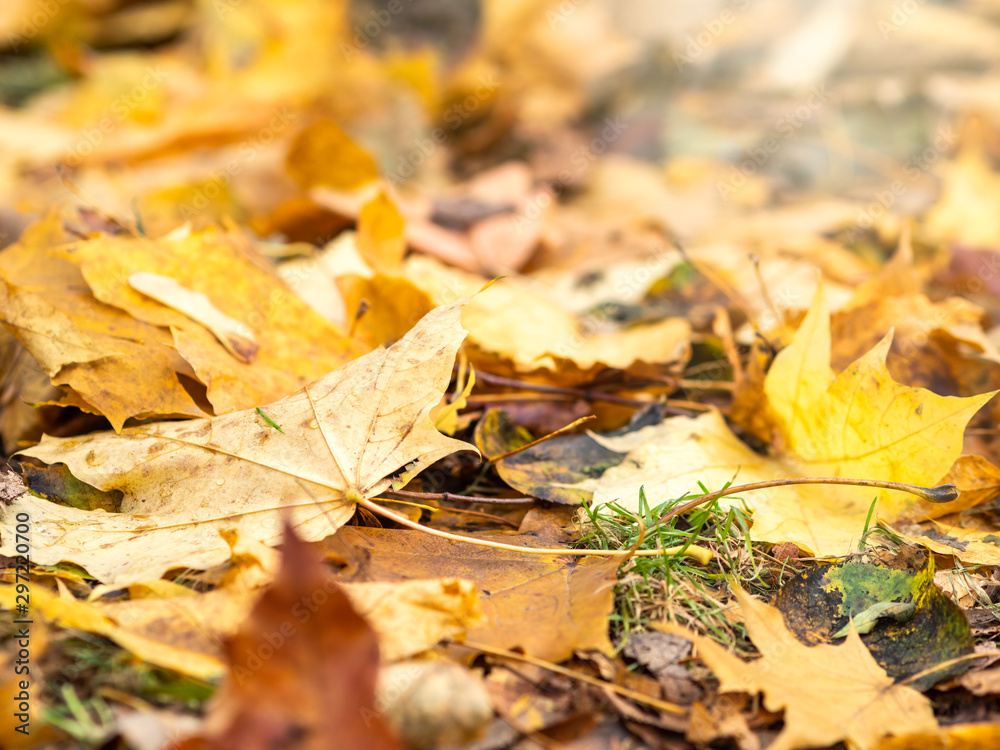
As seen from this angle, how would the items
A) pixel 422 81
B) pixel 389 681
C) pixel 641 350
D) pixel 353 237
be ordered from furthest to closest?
pixel 422 81 → pixel 353 237 → pixel 641 350 → pixel 389 681

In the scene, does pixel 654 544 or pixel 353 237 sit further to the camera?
pixel 353 237

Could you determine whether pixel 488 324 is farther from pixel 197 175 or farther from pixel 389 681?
pixel 197 175

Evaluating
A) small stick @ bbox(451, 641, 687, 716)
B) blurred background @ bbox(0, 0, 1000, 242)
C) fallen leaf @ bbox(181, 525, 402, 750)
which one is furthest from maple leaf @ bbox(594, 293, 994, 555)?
blurred background @ bbox(0, 0, 1000, 242)

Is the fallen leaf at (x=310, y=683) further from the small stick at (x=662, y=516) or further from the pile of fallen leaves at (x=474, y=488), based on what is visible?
the small stick at (x=662, y=516)

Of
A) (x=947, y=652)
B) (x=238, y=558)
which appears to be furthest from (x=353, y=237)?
(x=947, y=652)

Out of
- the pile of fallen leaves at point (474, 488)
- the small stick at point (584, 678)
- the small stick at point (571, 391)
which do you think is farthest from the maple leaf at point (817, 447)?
the small stick at point (584, 678)

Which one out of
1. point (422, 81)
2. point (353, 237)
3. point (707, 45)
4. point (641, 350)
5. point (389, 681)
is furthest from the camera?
point (707, 45)
